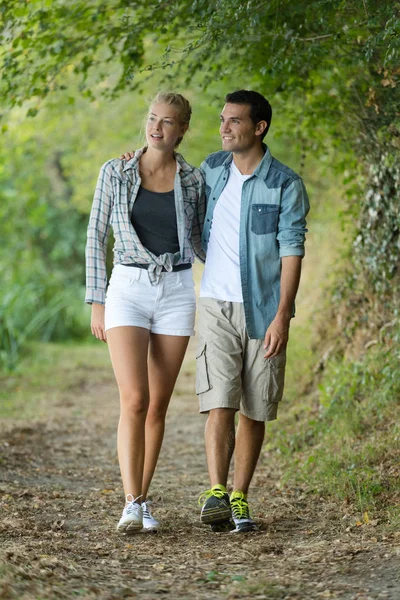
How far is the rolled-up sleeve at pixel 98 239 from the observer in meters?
4.51

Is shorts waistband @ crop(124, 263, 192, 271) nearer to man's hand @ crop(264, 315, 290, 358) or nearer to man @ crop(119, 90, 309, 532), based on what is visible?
man @ crop(119, 90, 309, 532)

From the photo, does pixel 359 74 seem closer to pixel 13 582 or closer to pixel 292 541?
pixel 292 541

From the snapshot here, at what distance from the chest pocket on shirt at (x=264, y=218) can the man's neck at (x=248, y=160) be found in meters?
0.23

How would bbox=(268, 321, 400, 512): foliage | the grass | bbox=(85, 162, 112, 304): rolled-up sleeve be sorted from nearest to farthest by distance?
bbox=(85, 162, 112, 304): rolled-up sleeve < bbox=(268, 321, 400, 512): foliage < the grass

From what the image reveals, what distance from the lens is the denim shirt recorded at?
455 cm

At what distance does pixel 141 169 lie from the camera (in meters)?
4.59

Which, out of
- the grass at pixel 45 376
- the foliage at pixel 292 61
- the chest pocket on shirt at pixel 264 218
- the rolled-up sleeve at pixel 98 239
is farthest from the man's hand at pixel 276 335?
the grass at pixel 45 376

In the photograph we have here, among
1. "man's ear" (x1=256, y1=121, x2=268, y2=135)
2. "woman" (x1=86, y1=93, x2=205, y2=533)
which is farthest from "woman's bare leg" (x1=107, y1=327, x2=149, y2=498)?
"man's ear" (x1=256, y1=121, x2=268, y2=135)

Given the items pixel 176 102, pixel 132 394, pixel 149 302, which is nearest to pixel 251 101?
pixel 176 102

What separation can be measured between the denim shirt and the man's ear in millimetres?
186

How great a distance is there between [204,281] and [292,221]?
57 centimetres

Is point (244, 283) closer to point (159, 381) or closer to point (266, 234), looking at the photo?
point (266, 234)

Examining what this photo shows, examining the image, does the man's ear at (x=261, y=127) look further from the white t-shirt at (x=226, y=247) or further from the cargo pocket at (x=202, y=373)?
the cargo pocket at (x=202, y=373)

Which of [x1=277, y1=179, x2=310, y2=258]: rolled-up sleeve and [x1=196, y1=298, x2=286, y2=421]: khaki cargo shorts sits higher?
[x1=277, y1=179, x2=310, y2=258]: rolled-up sleeve
